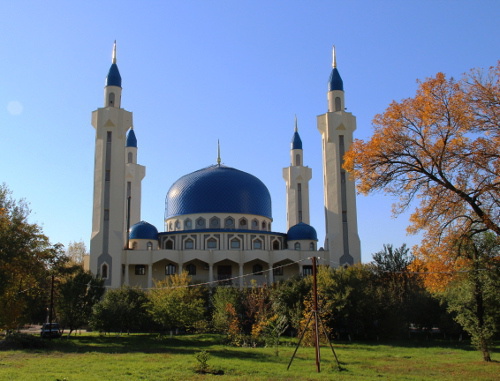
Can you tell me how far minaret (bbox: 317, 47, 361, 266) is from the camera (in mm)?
48500

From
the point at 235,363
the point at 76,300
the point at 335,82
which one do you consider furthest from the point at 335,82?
the point at 235,363

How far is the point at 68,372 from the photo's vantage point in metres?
17.7

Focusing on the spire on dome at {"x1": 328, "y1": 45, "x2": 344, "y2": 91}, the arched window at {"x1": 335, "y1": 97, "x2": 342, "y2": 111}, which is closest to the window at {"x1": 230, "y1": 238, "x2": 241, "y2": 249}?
the arched window at {"x1": 335, "y1": 97, "x2": 342, "y2": 111}

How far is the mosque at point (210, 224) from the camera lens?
47.2m

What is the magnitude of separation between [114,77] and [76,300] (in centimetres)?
2494

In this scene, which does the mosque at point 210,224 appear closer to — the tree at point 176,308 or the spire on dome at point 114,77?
the spire on dome at point 114,77

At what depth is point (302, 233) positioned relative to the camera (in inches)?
2066

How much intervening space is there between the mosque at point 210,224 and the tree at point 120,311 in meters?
9.90

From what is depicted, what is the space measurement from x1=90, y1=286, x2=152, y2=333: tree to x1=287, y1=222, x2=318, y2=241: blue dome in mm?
19750

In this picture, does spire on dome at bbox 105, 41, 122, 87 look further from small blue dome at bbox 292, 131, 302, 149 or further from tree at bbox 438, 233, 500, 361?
tree at bbox 438, 233, 500, 361

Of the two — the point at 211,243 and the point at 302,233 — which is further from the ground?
the point at 302,233

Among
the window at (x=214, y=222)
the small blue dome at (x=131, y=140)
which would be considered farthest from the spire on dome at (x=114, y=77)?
the window at (x=214, y=222)

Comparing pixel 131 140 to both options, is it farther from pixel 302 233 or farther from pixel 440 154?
pixel 440 154

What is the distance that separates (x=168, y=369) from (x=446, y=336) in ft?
85.0
